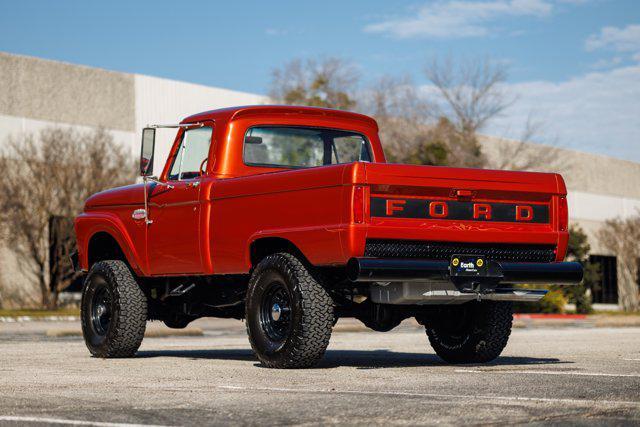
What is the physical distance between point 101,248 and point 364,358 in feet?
11.1

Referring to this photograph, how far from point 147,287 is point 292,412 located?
6.20m

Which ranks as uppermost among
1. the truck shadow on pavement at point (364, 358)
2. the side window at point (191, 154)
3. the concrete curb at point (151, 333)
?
the side window at point (191, 154)

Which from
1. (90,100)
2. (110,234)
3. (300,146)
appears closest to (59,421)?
(300,146)

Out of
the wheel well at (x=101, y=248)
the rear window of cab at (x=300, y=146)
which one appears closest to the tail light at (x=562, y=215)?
the rear window of cab at (x=300, y=146)

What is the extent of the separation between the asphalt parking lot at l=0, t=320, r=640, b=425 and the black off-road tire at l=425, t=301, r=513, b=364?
0.72ft

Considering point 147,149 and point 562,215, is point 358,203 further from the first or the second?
point 147,149

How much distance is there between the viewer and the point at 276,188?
10078 mm

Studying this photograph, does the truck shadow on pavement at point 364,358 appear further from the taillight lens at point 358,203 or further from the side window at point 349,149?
the side window at point 349,149

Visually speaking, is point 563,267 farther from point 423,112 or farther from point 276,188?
point 423,112

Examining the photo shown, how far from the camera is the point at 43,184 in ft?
118

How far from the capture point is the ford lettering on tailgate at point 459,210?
31.3ft

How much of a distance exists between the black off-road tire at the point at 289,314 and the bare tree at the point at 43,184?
85.6 feet

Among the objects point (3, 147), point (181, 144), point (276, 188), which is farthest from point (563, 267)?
point (3, 147)

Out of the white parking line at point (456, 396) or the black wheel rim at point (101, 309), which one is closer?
the white parking line at point (456, 396)
